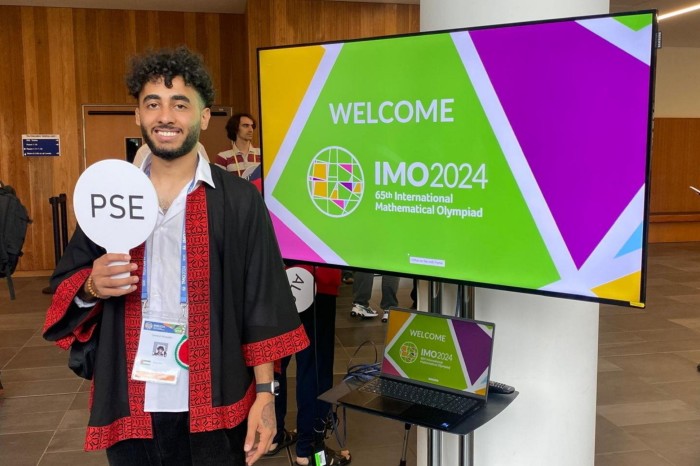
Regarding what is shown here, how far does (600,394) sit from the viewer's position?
4391mm

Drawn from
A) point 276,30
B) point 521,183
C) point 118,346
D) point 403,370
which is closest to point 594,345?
point 403,370

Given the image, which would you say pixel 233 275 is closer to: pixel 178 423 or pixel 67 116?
pixel 178 423

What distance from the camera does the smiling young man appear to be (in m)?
1.65

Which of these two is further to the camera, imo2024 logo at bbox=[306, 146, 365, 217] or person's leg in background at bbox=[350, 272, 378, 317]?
person's leg in background at bbox=[350, 272, 378, 317]

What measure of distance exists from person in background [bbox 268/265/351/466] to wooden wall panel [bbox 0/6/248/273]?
20.0 feet

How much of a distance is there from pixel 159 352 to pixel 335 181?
76 cm

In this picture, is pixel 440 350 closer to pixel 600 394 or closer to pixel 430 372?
pixel 430 372

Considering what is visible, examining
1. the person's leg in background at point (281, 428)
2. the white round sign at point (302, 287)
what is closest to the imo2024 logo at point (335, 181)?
the white round sign at point (302, 287)

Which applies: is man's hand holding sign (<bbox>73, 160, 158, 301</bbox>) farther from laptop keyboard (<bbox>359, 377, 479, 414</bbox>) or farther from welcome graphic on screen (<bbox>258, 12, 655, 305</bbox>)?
laptop keyboard (<bbox>359, 377, 479, 414</bbox>)

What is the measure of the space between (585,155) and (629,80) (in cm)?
20

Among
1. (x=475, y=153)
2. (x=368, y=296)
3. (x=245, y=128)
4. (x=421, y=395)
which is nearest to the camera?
(x=475, y=153)

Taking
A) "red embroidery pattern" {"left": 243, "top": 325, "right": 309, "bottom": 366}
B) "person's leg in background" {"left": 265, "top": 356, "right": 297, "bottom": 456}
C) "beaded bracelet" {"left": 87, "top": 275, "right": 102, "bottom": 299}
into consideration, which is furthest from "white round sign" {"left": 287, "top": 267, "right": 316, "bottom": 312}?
"beaded bracelet" {"left": 87, "top": 275, "right": 102, "bottom": 299}

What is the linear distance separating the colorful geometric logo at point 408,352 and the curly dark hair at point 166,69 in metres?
0.96

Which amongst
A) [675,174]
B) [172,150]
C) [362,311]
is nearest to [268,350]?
[172,150]
